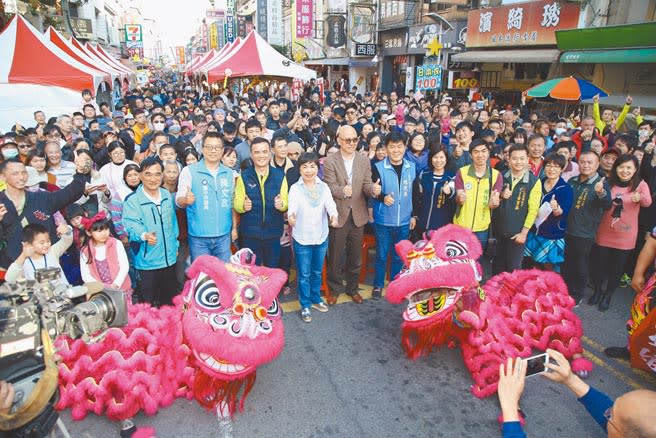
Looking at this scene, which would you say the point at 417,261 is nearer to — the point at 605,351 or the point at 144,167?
the point at 605,351

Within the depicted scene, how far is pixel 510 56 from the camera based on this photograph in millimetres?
14336

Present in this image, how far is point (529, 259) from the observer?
516 cm

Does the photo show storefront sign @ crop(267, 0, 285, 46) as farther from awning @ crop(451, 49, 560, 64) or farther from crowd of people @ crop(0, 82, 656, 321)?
crowd of people @ crop(0, 82, 656, 321)

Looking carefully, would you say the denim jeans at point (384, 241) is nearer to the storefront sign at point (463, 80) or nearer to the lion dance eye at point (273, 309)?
the lion dance eye at point (273, 309)

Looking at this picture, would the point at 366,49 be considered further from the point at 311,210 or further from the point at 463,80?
the point at 311,210

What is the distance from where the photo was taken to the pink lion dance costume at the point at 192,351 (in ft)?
9.40

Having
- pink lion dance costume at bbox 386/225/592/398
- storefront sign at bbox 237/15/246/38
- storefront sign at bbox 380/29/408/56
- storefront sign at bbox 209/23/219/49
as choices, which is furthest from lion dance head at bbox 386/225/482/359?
storefront sign at bbox 209/23/219/49

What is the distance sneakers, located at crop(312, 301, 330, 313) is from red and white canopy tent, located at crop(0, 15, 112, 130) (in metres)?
7.66

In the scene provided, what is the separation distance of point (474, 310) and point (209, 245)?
239cm

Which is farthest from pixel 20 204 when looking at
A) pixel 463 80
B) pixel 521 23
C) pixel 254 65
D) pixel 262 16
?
pixel 262 16

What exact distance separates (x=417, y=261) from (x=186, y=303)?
1689 millimetres

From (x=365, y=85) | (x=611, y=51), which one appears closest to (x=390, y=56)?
(x=365, y=85)

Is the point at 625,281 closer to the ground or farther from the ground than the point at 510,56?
closer to the ground

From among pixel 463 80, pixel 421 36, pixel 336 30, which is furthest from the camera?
pixel 336 30
